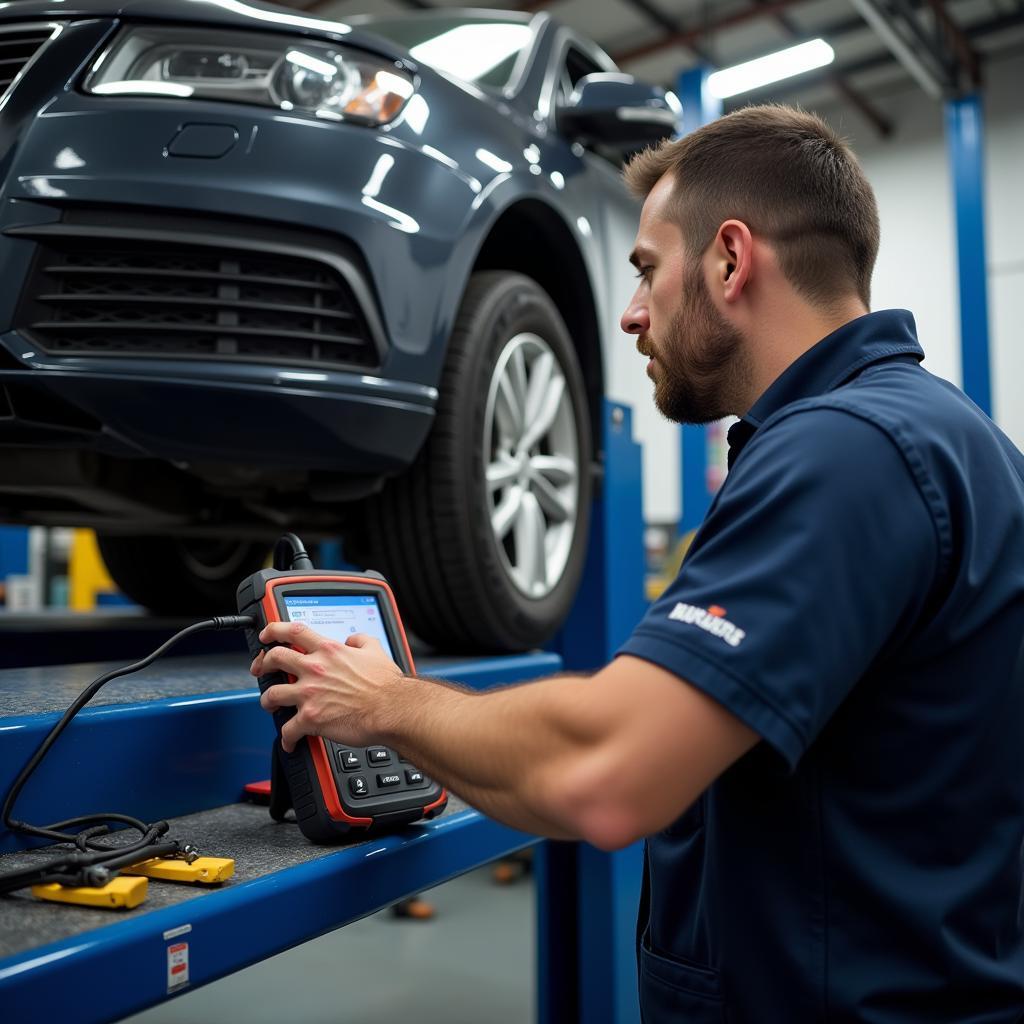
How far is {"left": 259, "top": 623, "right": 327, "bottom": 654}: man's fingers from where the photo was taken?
3.24 ft

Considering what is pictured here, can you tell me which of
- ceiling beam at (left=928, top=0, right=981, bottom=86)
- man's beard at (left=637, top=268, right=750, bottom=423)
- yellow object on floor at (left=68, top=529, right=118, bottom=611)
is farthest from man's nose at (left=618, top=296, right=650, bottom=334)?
ceiling beam at (left=928, top=0, right=981, bottom=86)

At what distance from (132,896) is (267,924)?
13cm

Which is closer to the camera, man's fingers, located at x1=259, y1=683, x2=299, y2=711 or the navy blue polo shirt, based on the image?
the navy blue polo shirt

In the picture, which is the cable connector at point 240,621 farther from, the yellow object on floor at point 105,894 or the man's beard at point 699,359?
the man's beard at point 699,359

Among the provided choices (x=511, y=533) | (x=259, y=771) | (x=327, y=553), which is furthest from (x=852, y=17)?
(x=259, y=771)

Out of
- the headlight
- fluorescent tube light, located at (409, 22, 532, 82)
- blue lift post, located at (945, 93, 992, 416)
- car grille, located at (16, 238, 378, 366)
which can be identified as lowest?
car grille, located at (16, 238, 378, 366)

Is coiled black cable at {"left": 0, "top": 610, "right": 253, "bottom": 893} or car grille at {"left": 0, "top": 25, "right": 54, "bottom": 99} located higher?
car grille at {"left": 0, "top": 25, "right": 54, "bottom": 99}

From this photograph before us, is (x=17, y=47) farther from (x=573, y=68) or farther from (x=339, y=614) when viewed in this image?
(x=573, y=68)

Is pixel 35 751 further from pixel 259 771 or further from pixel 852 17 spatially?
pixel 852 17

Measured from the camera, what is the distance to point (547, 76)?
2133 mm

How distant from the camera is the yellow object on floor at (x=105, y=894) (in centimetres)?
78

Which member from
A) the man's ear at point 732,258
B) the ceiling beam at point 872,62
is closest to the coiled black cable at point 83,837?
the man's ear at point 732,258

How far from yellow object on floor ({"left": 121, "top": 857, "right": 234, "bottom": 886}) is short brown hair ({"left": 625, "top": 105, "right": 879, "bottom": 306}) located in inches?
28.6

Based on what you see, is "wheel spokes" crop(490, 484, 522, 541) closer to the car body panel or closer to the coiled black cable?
the car body panel
